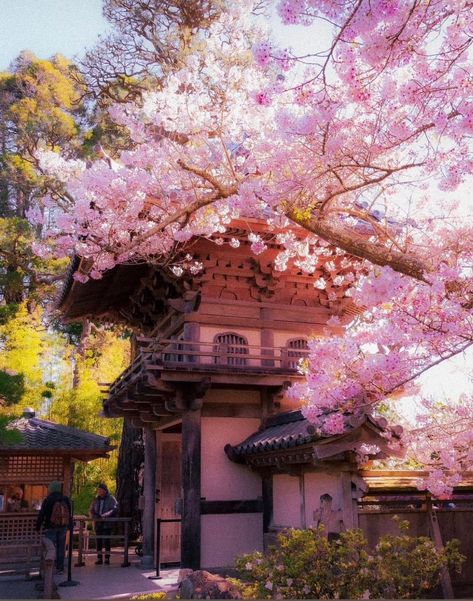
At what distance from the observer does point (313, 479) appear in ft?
29.1

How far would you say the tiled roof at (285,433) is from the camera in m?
7.43

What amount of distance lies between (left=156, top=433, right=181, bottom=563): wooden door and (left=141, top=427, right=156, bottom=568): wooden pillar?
0.42ft

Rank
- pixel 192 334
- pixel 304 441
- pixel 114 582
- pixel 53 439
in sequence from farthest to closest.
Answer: pixel 53 439 → pixel 192 334 → pixel 114 582 → pixel 304 441

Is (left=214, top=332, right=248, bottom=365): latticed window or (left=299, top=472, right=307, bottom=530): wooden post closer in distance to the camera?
(left=299, top=472, right=307, bottom=530): wooden post

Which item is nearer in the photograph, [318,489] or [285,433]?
[318,489]

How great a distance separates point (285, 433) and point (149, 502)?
5.09m

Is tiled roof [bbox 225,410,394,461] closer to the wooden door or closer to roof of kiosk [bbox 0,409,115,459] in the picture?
the wooden door

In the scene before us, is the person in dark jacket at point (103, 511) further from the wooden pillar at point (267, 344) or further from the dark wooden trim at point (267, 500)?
the wooden pillar at point (267, 344)

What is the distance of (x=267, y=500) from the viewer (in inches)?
411

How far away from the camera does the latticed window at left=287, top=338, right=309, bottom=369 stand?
34.7ft

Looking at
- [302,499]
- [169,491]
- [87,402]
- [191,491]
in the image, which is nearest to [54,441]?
[169,491]

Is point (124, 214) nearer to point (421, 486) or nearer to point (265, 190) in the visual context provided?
point (265, 190)

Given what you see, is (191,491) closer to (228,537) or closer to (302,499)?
(228,537)

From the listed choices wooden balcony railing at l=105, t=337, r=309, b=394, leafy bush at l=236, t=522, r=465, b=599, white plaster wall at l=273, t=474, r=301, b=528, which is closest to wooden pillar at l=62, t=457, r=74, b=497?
wooden balcony railing at l=105, t=337, r=309, b=394
